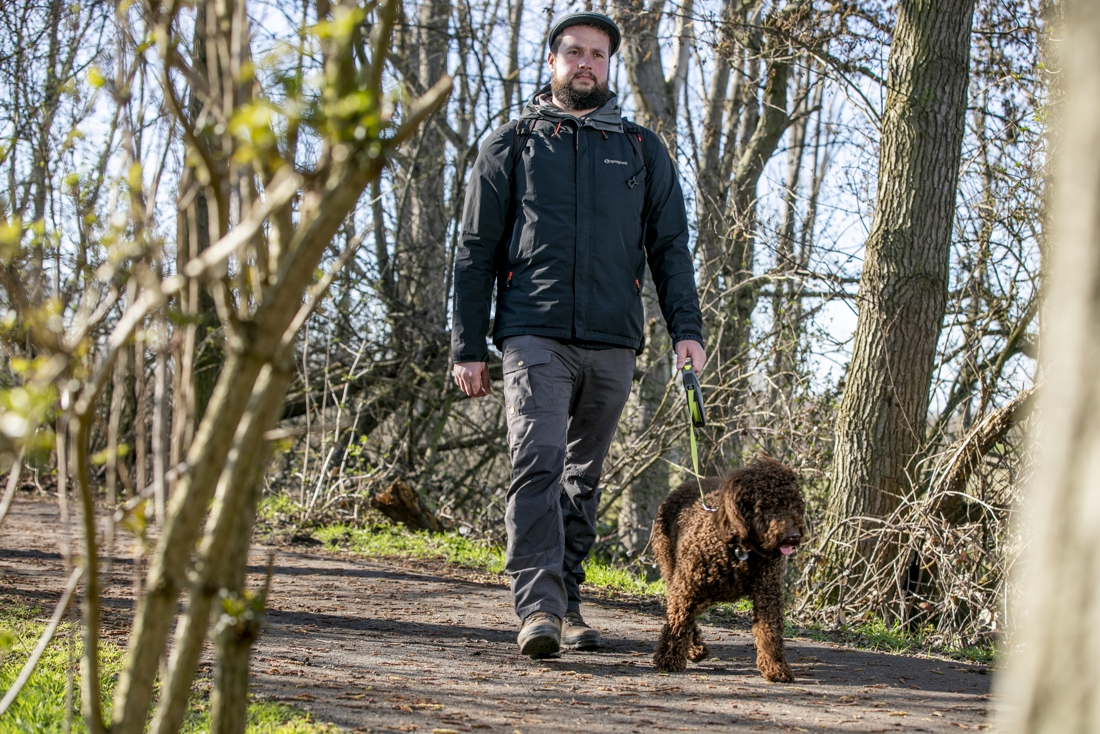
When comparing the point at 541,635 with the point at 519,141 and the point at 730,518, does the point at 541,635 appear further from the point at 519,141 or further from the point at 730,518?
the point at 519,141

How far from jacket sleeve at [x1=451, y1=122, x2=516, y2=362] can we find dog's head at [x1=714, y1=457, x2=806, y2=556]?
1277 mm

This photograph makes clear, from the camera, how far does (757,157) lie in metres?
10.1

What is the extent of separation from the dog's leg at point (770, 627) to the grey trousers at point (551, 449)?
81cm

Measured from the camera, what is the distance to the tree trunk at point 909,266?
5.84 metres

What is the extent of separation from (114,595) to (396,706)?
2.67m

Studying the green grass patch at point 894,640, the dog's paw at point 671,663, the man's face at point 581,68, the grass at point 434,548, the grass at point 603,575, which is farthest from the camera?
the grass at point 434,548

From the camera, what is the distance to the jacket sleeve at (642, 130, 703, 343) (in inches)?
181

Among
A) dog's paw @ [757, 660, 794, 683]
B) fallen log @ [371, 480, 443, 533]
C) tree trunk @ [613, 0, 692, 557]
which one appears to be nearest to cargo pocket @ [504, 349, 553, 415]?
dog's paw @ [757, 660, 794, 683]

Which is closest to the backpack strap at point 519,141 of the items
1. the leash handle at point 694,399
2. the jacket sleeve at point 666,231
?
the jacket sleeve at point 666,231

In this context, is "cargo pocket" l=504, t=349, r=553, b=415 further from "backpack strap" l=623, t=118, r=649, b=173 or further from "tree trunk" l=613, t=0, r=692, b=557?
"tree trunk" l=613, t=0, r=692, b=557

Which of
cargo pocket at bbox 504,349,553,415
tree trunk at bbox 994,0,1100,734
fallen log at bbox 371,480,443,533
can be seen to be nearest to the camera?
tree trunk at bbox 994,0,1100,734

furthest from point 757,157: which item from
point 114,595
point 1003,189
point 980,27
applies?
A: point 114,595

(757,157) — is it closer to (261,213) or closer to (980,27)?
(980,27)

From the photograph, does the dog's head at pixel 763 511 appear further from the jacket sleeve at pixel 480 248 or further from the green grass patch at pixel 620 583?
the green grass patch at pixel 620 583
